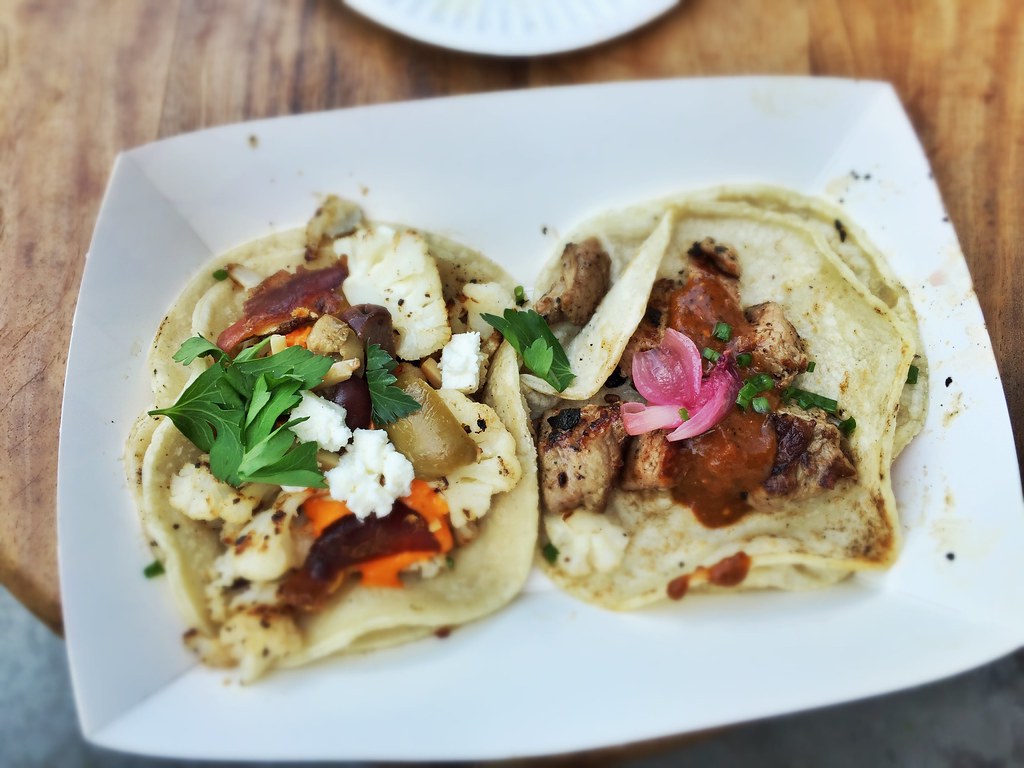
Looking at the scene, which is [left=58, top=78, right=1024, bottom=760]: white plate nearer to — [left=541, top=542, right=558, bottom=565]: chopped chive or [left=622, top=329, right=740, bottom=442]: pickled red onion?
[left=541, top=542, right=558, bottom=565]: chopped chive

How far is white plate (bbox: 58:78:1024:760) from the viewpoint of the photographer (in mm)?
2523

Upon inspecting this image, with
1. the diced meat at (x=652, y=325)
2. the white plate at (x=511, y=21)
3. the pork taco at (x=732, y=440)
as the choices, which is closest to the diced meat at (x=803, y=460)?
the pork taco at (x=732, y=440)

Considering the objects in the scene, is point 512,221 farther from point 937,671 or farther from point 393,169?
point 937,671

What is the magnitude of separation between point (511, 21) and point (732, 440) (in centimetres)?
244

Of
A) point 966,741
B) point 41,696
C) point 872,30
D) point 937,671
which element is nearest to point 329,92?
point 872,30

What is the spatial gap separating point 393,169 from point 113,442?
165 centimetres

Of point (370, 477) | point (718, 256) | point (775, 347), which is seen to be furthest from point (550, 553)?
point (718, 256)

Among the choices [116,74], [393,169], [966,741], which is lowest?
[966,741]

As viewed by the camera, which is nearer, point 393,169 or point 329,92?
point 393,169

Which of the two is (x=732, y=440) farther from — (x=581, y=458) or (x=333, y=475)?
(x=333, y=475)

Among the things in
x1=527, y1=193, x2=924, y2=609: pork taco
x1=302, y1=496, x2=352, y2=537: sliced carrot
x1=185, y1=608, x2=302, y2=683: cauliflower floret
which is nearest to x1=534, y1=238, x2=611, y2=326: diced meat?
x1=527, y1=193, x2=924, y2=609: pork taco

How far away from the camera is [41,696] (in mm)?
3318

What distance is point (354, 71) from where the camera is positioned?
3.92 m

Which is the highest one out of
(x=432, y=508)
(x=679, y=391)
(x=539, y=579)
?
(x=679, y=391)
